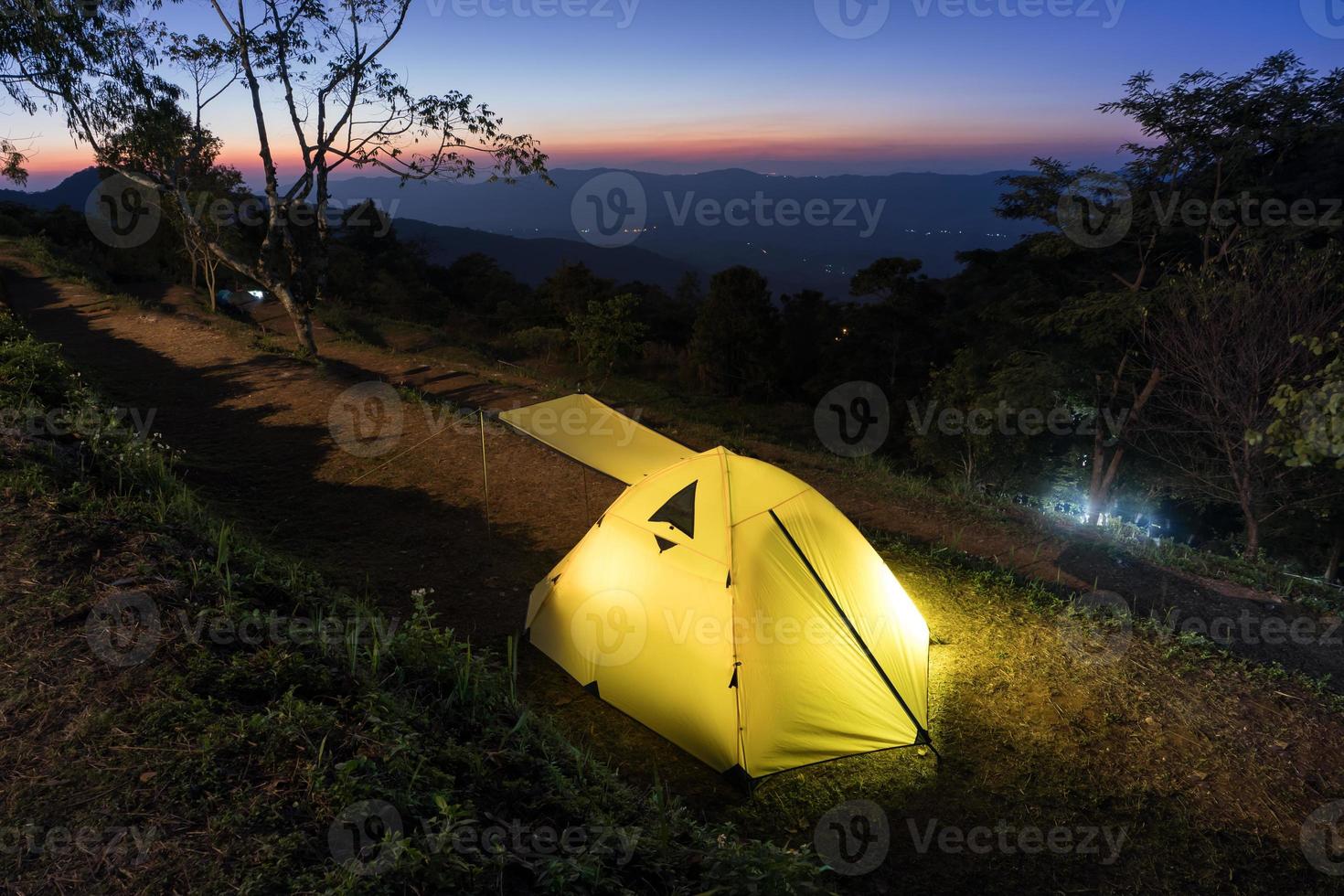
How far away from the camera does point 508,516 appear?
9.70m

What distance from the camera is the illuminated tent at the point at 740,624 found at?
18.1ft

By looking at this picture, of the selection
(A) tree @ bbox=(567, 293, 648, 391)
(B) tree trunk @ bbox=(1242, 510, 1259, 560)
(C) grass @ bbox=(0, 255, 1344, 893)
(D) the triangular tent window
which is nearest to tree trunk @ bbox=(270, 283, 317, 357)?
(A) tree @ bbox=(567, 293, 648, 391)

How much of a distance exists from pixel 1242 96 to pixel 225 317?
102 feet

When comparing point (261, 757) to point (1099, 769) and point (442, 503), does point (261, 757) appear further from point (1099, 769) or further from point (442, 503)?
point (442, 503)

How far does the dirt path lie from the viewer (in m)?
7.89

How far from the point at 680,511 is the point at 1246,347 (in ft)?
40.9

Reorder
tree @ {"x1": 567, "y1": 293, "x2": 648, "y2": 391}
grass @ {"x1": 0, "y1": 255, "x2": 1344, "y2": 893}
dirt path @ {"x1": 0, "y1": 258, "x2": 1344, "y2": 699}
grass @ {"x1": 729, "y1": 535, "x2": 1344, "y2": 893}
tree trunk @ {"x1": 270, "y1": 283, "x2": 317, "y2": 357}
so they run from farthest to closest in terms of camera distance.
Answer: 1. tree @ {"x1": 567, "y1": 293, "x2": 648, "y2": 391}
2. tree trunk @ {"x1": 270, "y1": 283, "x2": 317, "y2": 357}
3. dirt path @ {"x1": 0, "y1": 258, "x2": 1344, "y2": 699}
4. grass @ {"x1": 729, "y1": 535, "x2": 1344, "y2": 893}
5. grass @ {"x1": 0, "y1": 255, "x2": 1344, "y2": 893}

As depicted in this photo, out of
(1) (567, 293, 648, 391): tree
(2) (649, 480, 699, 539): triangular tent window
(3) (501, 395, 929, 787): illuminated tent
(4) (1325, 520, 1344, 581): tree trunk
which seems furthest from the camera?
(1) (567, 293, 648, 391): tree

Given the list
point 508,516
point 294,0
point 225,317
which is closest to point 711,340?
point 225,317

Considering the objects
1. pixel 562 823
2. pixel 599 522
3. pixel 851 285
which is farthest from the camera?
pixel 851 285

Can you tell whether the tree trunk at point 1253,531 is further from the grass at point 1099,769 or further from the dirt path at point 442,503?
the grass at point 1099,769

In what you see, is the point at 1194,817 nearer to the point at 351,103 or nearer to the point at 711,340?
the point at 351,103

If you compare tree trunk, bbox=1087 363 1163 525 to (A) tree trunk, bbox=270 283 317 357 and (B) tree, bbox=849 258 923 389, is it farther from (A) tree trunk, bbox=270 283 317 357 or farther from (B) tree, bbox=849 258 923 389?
(A) tree trunk, bbox=270 283 317 357

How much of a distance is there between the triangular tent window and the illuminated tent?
1cm
